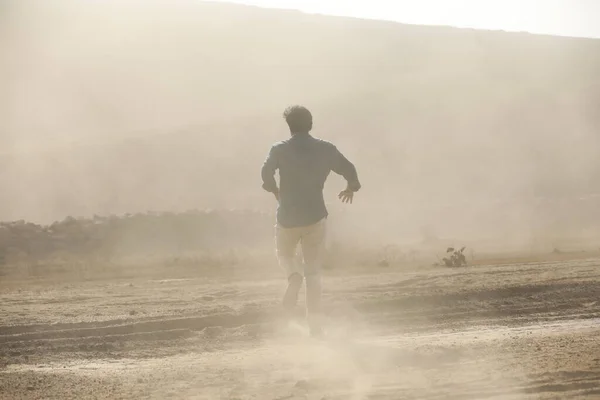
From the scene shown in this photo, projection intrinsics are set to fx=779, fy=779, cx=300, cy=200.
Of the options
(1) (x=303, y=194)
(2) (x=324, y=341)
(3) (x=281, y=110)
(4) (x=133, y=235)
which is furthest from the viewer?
(3) (x=281, y=110)

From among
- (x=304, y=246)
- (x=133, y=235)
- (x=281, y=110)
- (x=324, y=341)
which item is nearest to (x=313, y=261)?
(x=304, y=246)

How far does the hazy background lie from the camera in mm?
38750

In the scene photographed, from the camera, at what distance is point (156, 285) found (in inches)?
527

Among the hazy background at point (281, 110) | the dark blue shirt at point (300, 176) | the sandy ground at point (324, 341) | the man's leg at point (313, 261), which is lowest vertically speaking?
the sandy ground at point (324, 341)

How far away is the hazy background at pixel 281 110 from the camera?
1526 inches

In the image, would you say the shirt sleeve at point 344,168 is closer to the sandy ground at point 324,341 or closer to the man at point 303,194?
the man at point 303,194

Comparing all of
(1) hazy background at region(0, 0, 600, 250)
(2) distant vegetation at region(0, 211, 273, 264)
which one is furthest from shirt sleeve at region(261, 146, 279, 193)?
(1) hazy background at region(0, 0, 600, 250)

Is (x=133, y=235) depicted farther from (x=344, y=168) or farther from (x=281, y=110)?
(x=281, y=110)

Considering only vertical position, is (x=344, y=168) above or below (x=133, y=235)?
below

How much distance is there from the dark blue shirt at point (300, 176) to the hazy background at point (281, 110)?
1969 cm

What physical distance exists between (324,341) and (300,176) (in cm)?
154

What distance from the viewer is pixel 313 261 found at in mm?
7379

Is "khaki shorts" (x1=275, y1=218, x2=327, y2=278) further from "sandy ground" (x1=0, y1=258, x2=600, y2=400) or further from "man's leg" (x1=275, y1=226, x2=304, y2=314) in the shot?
"sandy ground" (x1=0, y1=258, x2=600, y2=400)

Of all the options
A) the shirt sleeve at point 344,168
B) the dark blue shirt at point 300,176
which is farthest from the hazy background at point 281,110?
the dark blue shirt at point 300,176
